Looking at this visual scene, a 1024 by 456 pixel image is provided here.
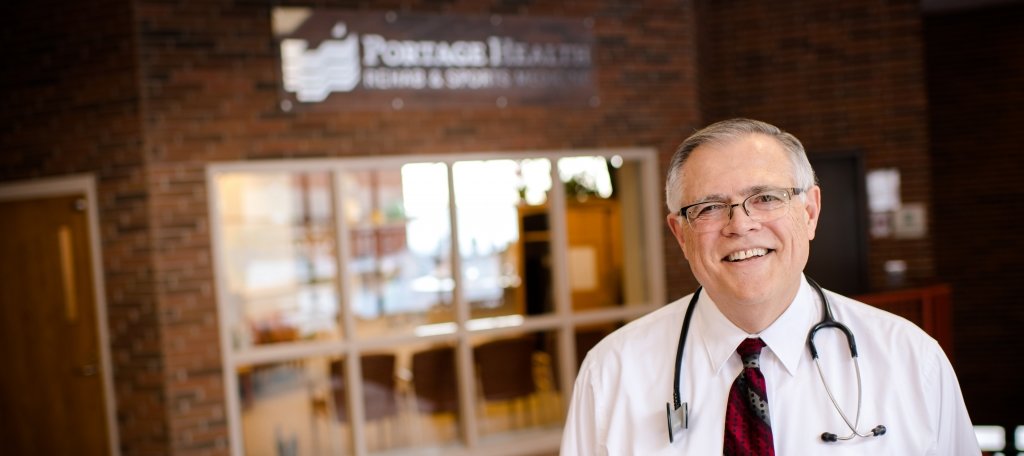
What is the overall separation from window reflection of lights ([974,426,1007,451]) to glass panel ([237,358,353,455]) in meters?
4.88

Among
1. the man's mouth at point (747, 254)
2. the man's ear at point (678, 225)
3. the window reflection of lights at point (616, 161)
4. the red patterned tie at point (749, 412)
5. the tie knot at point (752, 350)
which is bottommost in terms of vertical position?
the red patterned tie at point (749, 412)

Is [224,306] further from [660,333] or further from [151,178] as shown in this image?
[660,333]

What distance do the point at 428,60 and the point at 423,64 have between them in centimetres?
5

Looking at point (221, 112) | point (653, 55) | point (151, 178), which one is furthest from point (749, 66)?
point (151, 178)

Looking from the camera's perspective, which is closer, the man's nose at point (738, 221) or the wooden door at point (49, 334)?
the man's nose at point (738, 221)

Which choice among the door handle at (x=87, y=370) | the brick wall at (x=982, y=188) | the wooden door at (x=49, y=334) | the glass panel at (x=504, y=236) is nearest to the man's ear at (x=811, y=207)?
the glass panel at (x=504, y=236)

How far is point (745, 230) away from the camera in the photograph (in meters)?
1.54

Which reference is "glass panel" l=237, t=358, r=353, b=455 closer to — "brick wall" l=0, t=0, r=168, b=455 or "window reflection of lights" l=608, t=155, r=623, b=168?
"brick wall" l=0, t=0, r=168, b=455

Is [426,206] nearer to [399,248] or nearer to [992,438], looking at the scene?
[399,248]

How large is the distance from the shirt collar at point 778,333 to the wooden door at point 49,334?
4.90 m

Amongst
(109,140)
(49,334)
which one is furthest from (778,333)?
(49,334)

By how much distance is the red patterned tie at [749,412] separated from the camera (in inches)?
61.7

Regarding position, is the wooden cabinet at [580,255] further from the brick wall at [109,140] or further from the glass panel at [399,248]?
the brick wall at [109,140]

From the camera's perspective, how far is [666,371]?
1.72 metres
